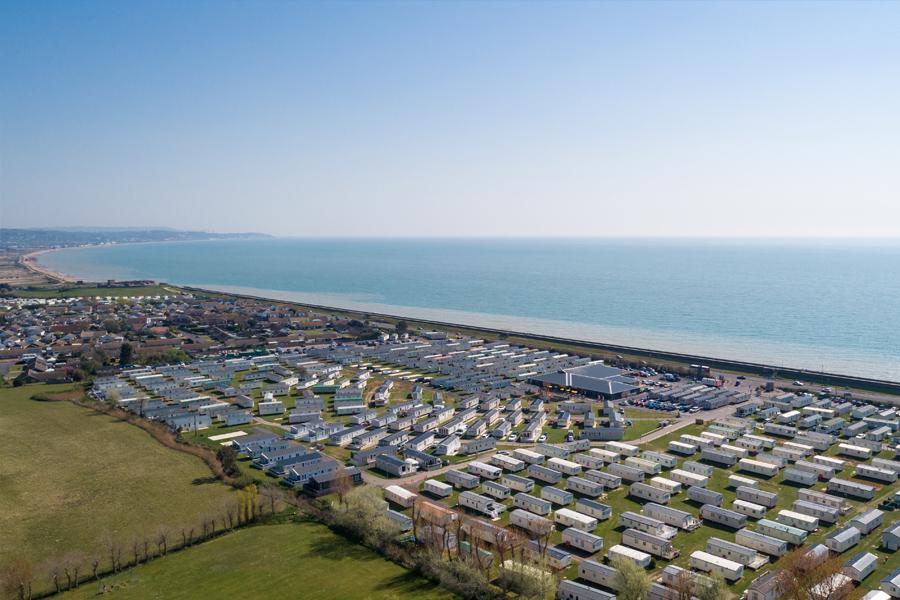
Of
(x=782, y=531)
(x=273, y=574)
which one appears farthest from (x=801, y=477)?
(x=273, y=574)

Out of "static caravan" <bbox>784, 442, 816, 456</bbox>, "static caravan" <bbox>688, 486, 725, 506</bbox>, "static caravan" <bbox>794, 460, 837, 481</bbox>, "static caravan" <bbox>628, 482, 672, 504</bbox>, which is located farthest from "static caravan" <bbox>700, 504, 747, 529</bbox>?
"static caravan" <bbox>784, 442, 816, 456</bbox>

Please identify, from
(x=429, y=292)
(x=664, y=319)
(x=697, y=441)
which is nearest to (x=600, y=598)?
(x=697, y=441)

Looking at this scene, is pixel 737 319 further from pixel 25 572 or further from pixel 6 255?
pixel 6 255

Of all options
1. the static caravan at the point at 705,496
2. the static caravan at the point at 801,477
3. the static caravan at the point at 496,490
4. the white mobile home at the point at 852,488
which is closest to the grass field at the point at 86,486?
the static caravan at the point at 496,490

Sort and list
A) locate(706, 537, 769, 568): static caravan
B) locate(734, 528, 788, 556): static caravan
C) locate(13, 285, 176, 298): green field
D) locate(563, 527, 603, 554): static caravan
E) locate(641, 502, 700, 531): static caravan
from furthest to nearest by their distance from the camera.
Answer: locate(13, 285, 176, 298): green field, locate(641, 502, 700, 531): static caravan, locate(563, 527, 603, 554): static caravan, locate(734, 528, 788, 556): static caravan, locate(706, 537, 769, 568): static caravan

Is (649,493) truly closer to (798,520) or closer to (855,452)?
(798,520)

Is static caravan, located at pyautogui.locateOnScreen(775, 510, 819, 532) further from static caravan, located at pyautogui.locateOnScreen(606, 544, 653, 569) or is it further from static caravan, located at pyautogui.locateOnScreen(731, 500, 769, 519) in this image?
static caravan, located at pyautogui.locateOnScreen(606, 544, 653, 569)
